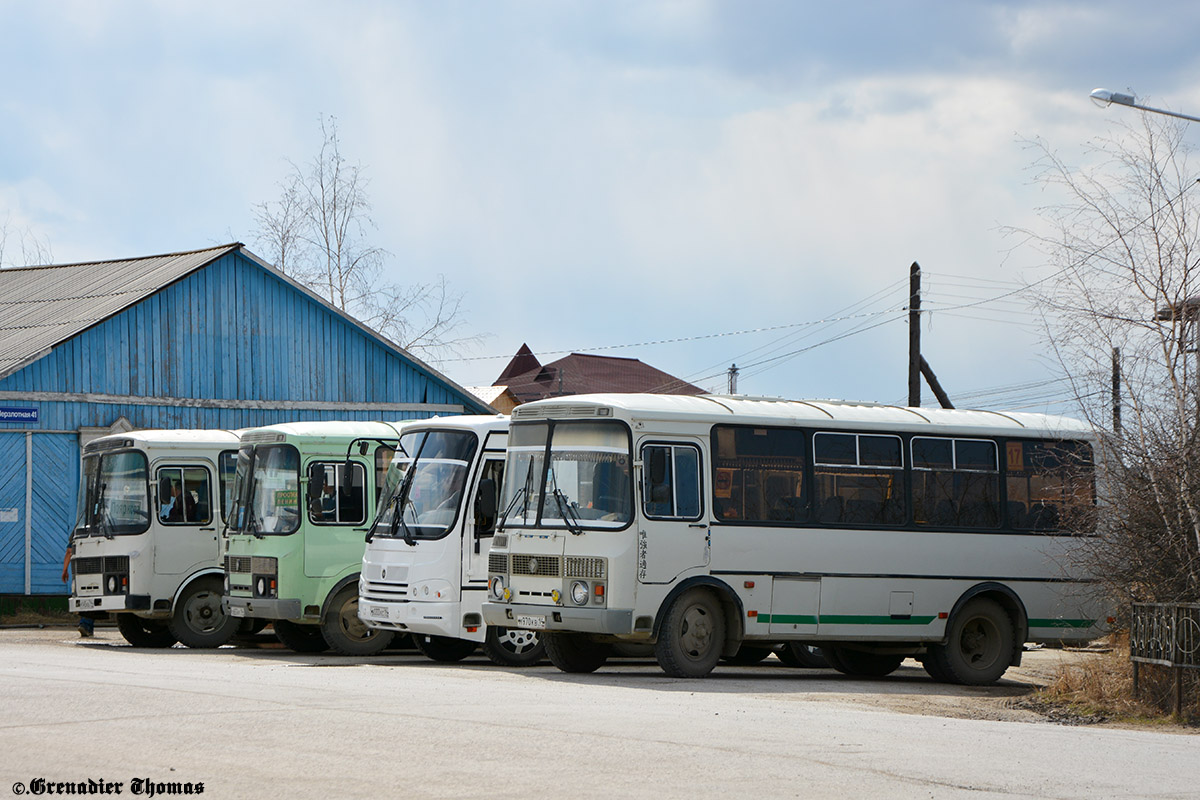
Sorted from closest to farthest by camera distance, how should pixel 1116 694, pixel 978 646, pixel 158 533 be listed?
1. pixel 1116 694
2. pixel 978 646
3. pixel 158 533

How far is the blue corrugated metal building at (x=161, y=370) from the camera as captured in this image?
27.8 m

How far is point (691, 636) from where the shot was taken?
53.5 ft

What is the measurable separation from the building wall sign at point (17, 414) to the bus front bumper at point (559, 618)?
14.3m

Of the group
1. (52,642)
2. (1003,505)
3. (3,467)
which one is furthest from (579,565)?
(3,467)

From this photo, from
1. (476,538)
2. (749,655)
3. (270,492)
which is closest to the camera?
(476,538)

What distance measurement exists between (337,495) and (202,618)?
3.04 meters

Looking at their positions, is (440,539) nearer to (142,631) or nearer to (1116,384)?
(142,631)

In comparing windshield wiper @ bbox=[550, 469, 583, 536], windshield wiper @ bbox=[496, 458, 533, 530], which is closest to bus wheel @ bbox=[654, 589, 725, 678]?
windshield wiper @ bbox=[550, 469, 583, 536]

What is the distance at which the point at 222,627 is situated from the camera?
21.1 meters

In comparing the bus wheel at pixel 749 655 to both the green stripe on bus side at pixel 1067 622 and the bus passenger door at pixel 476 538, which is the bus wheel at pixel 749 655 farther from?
the bus passenger door at pixel 476 538

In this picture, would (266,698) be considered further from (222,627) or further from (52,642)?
(52,642)

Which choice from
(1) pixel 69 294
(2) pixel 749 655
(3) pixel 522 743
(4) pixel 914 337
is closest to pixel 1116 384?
(2) pixel 749 655

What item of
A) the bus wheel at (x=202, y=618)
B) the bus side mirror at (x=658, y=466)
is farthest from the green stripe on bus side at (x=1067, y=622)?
the bus wheel at (x=202, y=618)

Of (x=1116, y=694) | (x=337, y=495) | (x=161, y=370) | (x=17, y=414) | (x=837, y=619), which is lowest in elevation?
(x=1116, y=694)
